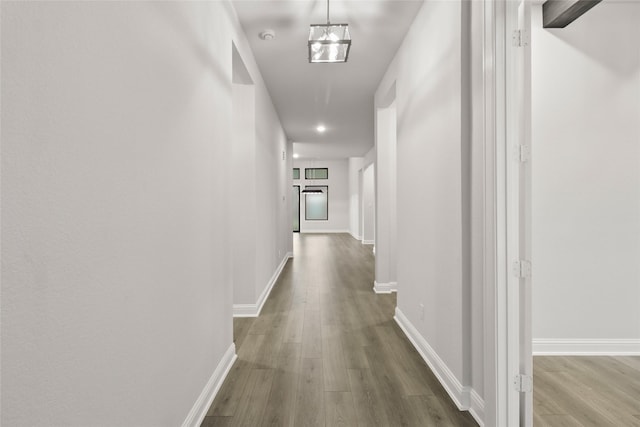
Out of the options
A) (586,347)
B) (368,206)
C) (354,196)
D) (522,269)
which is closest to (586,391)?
(586,347)

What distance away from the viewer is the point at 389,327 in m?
3.60

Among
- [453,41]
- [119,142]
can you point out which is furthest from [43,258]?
[453,41]

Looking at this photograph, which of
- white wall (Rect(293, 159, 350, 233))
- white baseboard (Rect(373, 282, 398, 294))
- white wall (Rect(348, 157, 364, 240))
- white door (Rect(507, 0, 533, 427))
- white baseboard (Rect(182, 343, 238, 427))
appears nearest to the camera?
white door (Rect(507, 0, 533, 427))

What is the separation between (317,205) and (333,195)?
74 centimetres

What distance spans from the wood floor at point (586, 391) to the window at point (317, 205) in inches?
455

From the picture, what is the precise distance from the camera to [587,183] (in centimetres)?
288

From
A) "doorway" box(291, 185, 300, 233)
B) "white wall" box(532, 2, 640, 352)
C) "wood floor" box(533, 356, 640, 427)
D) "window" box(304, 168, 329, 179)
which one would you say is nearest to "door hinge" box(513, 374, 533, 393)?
"wood floor" box(533, 356, 640, 427)

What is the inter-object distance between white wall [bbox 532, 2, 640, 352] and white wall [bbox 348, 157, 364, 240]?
358 inches

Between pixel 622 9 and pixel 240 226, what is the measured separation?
383 cm

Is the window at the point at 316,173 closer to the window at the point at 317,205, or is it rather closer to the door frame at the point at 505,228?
the window at the point at 317,205

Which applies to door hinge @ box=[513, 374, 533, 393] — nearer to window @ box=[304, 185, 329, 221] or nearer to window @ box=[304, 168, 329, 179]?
window @ box=[304, 185, 329, 221]

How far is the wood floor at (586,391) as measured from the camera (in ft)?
6.61

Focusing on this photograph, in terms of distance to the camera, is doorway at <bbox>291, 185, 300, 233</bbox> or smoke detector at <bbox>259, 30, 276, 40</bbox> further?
doorway at <bbox>291, 185, 300, 233</bbox>

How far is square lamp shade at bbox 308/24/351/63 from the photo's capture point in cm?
271
